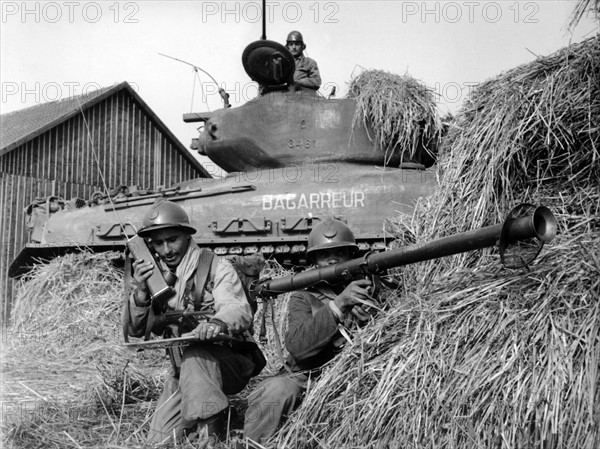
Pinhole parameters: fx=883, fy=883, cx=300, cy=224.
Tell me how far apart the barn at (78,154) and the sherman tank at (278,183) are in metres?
7.49

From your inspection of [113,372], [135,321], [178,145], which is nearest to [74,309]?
[113,372]

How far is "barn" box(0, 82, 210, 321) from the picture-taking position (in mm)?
20609

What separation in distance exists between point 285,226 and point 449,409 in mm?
6455

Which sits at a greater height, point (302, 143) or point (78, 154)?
point (302, 143)

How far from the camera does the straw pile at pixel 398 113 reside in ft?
35.3

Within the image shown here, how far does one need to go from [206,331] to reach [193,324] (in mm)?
539

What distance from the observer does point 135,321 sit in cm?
589

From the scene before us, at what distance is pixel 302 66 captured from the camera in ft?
40.9

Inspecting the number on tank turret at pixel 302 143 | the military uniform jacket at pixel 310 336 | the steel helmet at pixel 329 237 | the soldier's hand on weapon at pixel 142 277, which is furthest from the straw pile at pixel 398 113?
the soldier's hand on weapon at pixel 142 277

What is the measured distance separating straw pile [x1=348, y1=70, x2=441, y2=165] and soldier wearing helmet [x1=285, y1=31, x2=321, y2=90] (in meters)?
0.93

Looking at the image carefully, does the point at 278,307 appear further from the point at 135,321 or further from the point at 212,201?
the point at 135,321

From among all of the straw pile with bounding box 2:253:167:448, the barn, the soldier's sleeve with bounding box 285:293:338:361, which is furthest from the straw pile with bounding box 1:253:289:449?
the barn

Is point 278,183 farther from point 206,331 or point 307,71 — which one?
point 206,331

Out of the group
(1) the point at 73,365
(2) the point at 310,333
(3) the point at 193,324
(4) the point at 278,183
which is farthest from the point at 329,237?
(4) the point at 278,183
